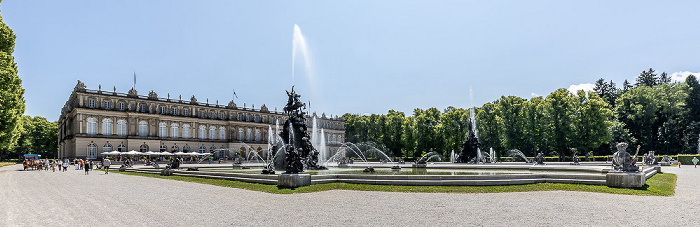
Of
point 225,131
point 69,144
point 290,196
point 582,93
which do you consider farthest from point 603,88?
point 69,144

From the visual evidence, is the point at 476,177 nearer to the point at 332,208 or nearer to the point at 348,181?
the point at 348,181

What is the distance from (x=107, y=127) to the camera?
72.2 metres

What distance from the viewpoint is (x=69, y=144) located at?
73.9m

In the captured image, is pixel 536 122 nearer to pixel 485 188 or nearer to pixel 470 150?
pixel 470 150

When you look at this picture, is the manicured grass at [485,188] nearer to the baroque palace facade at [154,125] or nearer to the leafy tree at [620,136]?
the leafy tree at [620,136]

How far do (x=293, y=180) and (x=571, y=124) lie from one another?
49839 mm

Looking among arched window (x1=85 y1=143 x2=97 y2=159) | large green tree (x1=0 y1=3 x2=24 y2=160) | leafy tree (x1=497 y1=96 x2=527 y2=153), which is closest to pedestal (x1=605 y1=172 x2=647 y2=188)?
large green tree (x1=0 y1=3 x2=24 y2=160)

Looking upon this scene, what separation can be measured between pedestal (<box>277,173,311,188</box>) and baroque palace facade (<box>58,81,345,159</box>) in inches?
2299

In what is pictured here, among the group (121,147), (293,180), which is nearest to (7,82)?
(293,180)

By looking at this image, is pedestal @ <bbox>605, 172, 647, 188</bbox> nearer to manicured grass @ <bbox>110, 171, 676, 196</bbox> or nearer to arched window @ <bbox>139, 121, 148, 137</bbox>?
manicured grass @ <bbox>110, 171, 676, 196</bbox>

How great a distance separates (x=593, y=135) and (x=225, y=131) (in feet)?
244

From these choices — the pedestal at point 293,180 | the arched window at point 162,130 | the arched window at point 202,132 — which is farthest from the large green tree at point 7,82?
the arched window at point 202,132

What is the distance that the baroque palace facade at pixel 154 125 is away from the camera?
70.0 metres

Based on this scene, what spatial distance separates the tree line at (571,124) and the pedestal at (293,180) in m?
49.0
